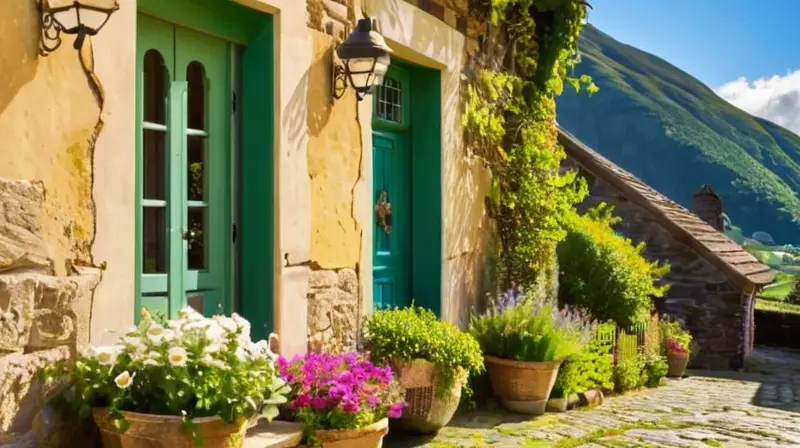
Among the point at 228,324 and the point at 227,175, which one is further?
the point at 227,175

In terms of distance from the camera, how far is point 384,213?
6.83m

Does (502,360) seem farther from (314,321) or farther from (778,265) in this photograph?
(778,265)

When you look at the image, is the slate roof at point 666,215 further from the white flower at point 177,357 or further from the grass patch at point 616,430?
the white flower at point 177,357

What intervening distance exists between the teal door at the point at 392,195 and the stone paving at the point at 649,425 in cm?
115

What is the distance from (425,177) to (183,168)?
281cm

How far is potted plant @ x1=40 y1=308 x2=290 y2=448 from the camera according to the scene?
3523 millimetres

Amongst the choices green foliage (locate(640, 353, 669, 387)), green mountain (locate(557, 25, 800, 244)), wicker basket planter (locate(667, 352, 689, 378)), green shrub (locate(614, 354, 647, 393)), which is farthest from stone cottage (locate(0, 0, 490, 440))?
green mountain (locate(557, 25, 800, 244))

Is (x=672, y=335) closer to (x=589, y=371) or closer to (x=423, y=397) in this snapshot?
(x=589, y=371)

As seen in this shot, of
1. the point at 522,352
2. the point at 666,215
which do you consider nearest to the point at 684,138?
the point at 666,215

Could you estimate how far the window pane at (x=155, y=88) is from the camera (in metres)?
4.56

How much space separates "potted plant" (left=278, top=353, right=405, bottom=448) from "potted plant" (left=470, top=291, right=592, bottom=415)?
2382 mm

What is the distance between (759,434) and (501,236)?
2.71 m

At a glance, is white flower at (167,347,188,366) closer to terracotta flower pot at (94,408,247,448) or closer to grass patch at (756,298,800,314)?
terracotta flower pot at (94,408,247,448)

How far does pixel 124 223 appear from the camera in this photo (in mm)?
4031
